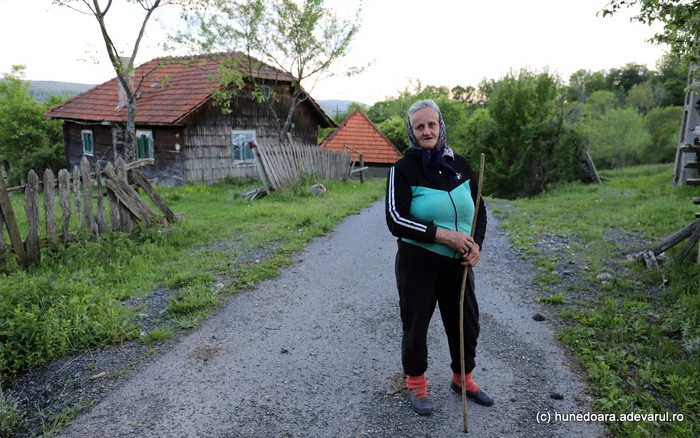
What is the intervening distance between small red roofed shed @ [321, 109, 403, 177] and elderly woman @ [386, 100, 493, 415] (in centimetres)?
2330

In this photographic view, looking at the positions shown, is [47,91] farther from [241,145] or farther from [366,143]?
[366,143]

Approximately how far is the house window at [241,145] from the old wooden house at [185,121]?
42mm

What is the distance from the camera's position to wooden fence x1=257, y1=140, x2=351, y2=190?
516 inches

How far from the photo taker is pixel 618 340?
161 inches

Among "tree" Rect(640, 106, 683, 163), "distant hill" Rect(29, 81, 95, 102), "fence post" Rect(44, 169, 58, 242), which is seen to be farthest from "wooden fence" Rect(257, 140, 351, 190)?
"tree" Rect(640, 106, 683, 163)

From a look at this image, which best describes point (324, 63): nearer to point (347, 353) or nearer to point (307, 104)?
point (307, 104)

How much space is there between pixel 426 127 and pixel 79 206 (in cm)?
568

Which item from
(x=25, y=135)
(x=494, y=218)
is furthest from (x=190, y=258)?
(x=25, y=135)

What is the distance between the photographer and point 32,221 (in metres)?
5.90

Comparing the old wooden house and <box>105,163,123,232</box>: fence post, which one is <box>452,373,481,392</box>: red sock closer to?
<box>105,163,123,232</box>: fence post

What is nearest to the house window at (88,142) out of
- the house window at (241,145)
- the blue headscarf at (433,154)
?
the house window at (241,145)

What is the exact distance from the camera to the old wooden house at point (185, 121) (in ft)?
57.9

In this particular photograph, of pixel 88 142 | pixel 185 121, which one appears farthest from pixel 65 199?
pixel 88 142

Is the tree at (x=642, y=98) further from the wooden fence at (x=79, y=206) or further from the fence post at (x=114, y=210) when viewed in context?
the fence post at (x=114, y=210)
